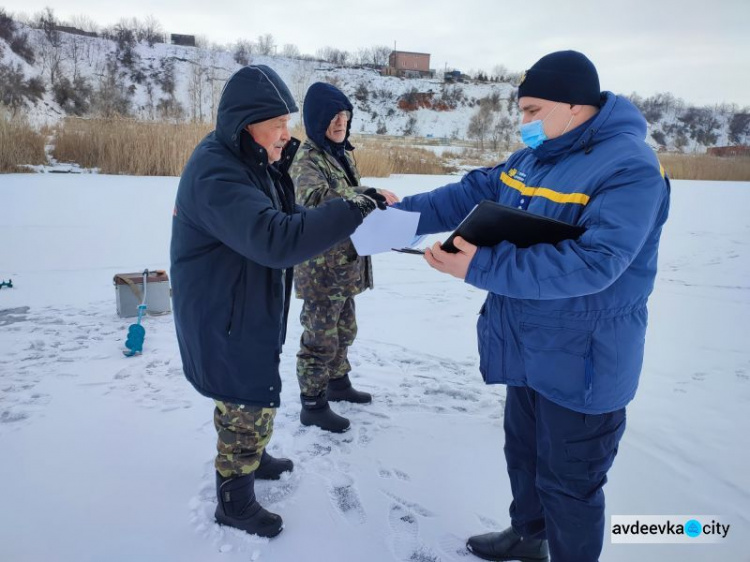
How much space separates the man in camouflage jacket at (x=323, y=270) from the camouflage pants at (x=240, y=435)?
815mm

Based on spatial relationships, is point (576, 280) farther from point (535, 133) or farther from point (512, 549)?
point (512, 549)

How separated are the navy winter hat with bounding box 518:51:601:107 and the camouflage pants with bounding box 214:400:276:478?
1563 mm

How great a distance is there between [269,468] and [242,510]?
0.37m

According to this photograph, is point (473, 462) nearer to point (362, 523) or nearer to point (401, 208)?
point (362, 523)

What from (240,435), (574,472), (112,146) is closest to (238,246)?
(240,435)

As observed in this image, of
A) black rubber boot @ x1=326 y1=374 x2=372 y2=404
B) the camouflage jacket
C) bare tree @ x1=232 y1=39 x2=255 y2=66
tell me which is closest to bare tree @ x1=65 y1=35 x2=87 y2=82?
bare tree @ x1=232 y1=39 x2=255 y2=66

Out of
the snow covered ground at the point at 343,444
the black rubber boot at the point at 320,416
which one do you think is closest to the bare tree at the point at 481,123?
the snow covered ground at the point at 343,444

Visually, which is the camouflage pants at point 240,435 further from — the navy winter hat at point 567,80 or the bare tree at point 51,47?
the bare tree at point 51,47

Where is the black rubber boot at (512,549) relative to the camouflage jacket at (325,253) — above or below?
below

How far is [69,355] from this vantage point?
143 inches

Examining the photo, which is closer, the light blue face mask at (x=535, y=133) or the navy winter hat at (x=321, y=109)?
the light blue face mask at (x=535, y=133)

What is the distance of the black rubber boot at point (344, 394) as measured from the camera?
10.5 feet

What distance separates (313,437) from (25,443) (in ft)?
4.89

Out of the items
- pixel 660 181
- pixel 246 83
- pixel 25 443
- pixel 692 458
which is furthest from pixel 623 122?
pixel 25 443
